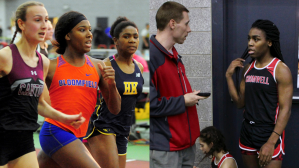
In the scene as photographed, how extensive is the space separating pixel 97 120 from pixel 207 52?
5.09 feet

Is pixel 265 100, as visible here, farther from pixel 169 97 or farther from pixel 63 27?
pixel 63 27

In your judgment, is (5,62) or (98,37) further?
(98,37)

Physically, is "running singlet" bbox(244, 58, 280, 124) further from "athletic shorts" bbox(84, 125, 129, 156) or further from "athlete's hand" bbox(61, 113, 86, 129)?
"athlete's hand" bbox(61, 113, 86, 129)

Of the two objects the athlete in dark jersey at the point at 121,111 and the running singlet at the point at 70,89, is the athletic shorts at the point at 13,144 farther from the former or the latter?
the athlete in dark jersey at the point at 121,111

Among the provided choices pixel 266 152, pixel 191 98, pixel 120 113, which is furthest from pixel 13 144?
pixel 266 152

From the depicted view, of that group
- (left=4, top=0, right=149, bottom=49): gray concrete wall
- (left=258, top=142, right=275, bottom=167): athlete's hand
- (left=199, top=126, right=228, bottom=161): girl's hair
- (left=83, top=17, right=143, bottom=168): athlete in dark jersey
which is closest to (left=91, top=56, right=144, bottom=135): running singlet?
(left=83, top=17, right=143, bottom=168): athlete in dark jersey

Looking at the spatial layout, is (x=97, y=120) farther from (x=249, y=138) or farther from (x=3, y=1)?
(x=3, y=1)

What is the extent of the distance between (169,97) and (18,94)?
1136 millimetres

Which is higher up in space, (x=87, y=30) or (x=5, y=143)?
(x=87, y=30)

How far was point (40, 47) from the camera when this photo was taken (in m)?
4.52

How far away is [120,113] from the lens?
3.58 meters

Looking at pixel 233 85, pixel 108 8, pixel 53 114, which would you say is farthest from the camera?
pixel 108 8

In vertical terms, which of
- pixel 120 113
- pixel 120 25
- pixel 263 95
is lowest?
pixel 120 113

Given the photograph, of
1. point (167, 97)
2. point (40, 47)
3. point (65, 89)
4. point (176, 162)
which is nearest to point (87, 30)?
point (65, 89)
